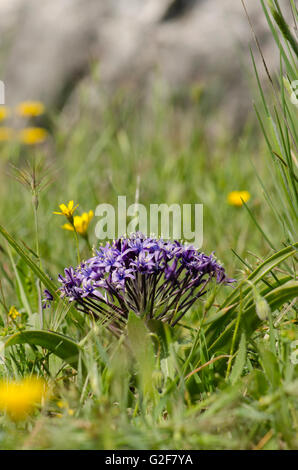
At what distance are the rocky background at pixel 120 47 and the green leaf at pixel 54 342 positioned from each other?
3.08 m

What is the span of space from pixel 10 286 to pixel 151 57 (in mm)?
2832

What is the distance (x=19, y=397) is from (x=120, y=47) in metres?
3.71

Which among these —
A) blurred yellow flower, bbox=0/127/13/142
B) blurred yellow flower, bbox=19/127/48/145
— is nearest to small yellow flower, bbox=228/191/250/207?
blurred yellow flower, bbox=19/127/48/145

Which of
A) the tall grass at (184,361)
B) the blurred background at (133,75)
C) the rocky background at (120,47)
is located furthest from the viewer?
the rocky background at (120,47)

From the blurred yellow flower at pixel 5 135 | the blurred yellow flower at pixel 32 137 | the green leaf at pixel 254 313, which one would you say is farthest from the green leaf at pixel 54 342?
the blurred yellow flower at pixel 5 135

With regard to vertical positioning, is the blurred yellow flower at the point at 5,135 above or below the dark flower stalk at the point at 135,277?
above

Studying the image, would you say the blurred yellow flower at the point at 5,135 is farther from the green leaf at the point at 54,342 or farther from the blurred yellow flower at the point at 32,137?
the green leaf at the point at 54,342

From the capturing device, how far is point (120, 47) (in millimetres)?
4145

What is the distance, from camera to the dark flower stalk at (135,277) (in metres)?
1.12

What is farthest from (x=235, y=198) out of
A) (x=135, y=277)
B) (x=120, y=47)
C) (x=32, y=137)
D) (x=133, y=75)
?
(x=120, y=47)

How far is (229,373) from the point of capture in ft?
3.66

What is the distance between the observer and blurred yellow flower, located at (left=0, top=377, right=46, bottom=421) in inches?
34.5

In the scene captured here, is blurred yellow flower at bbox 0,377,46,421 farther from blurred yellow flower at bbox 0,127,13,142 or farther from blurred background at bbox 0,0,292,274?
blurred yellow flower at bbox 0,127,13,142
